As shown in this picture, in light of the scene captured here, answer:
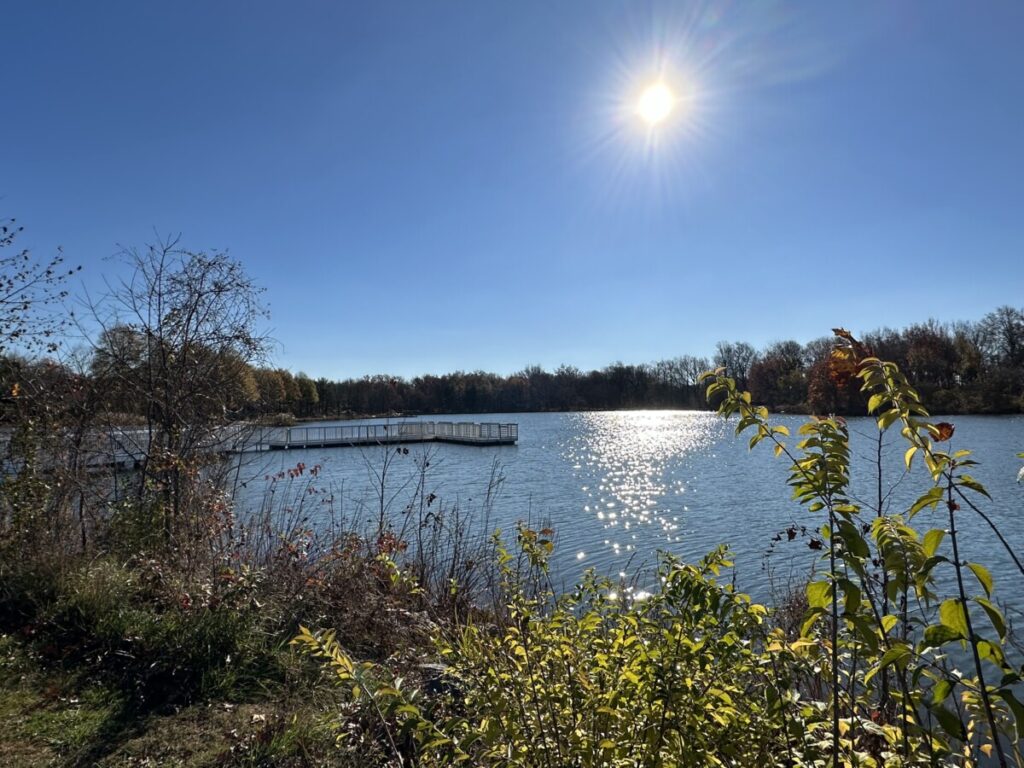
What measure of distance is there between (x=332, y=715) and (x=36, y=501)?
4339mm

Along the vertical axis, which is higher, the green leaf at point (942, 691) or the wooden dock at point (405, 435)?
the green leaf at point (942, 691)

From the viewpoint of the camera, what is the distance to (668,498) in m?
15.4

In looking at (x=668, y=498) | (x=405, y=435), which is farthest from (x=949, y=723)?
(x=405, y=435)

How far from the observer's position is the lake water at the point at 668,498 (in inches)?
360

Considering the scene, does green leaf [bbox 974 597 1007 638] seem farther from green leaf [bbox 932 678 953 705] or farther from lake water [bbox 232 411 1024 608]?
lake water [bbox 232 411 1024 608]

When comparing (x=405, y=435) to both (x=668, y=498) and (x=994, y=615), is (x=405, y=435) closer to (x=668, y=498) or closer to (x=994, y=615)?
(x=668, y=498)

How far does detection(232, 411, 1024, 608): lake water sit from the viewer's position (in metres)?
9.13

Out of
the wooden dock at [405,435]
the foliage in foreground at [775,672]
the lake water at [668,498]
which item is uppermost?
the foliage in foreground at [775,672]

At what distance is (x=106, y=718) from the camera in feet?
11.1

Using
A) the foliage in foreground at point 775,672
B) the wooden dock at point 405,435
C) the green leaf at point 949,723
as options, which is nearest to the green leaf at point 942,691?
the foliage in foreground at point 775,672

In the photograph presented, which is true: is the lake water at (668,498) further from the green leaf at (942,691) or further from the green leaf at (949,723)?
the green leaf at (942,691)

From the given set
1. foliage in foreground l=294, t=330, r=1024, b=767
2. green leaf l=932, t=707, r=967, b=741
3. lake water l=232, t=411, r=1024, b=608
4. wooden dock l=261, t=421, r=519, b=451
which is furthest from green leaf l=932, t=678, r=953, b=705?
wooden dock l=261, t=421, r=519, b=451

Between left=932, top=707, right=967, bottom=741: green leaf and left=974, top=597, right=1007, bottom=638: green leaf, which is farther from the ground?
left=974, top=597, right=1007, bottom=638: green leaf

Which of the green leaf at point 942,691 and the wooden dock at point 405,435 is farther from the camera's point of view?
the wooden dock at point 405,435
